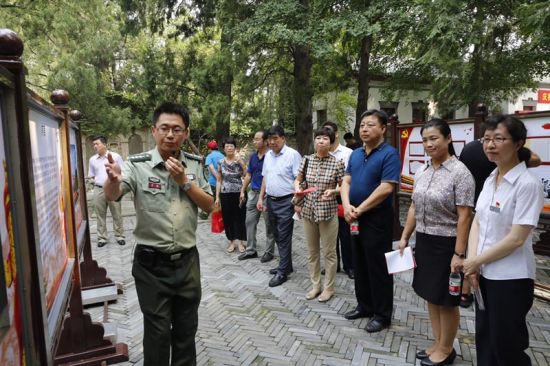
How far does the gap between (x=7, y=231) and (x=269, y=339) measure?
2.76 metres

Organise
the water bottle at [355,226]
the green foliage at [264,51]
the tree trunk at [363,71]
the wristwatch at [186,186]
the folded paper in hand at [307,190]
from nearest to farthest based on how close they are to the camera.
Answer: the wristwatch at [186,186], the water bottle at [355,226], the folded paper in hand at [307,190], the green foliage at [264,51], the tree trunk at [363,71]

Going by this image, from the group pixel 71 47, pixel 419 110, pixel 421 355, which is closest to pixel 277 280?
pixel 421 355

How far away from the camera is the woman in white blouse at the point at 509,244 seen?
2146 millimetres

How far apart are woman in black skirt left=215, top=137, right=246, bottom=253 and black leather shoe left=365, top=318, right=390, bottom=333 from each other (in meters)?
2.97

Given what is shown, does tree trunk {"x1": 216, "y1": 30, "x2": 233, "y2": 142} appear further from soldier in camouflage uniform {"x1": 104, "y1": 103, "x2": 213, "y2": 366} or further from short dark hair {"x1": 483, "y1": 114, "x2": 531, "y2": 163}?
short dark hair {"x1": 483, "y1": 114, "x2": 531, "y2": 163}

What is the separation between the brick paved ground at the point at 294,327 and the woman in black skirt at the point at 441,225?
0.43m

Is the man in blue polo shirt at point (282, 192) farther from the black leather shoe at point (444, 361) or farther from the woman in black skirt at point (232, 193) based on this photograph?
the black leather shoe at point (444, 361)

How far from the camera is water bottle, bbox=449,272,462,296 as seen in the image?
2686 millimetres

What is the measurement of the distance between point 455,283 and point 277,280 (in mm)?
2511


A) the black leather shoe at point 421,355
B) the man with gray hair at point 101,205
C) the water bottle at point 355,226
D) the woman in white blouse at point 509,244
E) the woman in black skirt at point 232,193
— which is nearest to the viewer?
the woman in white blouse at point 509,244

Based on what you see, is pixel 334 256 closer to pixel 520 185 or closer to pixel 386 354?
pixel 386 354

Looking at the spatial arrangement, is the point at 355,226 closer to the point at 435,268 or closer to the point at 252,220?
the point at 435,268

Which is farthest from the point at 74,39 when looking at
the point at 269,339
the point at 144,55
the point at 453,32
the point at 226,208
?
the point at 269,339

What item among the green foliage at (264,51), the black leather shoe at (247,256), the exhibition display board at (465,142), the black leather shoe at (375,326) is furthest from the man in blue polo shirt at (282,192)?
the green foliage at (264,51)
